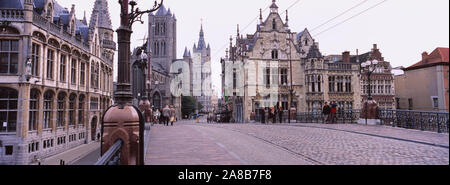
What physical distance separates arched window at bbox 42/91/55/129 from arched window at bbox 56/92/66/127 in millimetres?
1849

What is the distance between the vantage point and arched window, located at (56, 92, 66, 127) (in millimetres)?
29406

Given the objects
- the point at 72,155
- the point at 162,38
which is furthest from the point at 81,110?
the point at 162,38

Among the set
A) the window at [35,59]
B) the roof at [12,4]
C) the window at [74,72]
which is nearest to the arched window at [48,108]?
the window at [35,59]

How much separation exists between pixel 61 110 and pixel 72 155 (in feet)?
16.2

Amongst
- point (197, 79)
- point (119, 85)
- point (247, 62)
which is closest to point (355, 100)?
point (247, 62)

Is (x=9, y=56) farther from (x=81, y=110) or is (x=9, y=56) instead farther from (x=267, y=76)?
(x=267, y=76)

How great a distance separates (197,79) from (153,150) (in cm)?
13874

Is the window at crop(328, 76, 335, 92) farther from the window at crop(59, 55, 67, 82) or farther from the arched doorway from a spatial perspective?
the arched doorway

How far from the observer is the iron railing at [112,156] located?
128 inches

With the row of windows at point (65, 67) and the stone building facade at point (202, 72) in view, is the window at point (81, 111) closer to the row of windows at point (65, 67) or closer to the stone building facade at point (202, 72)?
the row of windows at point (65, 67)

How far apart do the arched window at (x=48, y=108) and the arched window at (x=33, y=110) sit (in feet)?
4.93

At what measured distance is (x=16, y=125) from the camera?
75.3 feet

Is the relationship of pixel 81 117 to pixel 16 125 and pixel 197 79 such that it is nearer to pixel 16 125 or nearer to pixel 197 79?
pixel 16 125

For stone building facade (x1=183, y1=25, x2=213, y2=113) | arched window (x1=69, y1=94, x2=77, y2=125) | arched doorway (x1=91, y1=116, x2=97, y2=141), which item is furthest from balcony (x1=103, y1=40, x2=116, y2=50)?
stone building facade (x1=183, y1=25, x2=213, y2=113)
